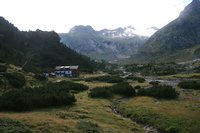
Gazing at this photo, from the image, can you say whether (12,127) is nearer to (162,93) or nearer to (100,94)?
(100,94)

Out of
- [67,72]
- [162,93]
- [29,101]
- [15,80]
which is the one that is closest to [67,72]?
[67,72]

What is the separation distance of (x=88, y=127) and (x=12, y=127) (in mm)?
→ 10447

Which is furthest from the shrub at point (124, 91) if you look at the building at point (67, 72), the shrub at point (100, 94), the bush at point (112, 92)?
the building at point (67, 72)

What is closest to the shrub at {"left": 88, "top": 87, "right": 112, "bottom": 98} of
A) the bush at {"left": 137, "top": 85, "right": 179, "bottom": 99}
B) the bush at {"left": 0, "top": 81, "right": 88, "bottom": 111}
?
the bush at {"left": 137, "top": 85, "right": 179, "bottom": 99}

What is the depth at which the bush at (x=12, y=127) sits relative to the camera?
36.5 m

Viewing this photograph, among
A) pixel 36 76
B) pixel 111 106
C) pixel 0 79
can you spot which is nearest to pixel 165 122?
pixel 111 106

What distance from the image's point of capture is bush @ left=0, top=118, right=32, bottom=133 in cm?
3651

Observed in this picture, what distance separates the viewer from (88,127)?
43.6m

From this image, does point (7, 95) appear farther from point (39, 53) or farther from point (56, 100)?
point (39, 53)

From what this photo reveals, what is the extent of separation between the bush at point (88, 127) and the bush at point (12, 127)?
757 cm

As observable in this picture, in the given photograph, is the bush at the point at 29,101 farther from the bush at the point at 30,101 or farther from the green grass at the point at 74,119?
the green grass at the point at 74,119

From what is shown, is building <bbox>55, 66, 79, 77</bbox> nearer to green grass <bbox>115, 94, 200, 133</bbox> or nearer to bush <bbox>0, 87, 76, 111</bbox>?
green grass <bbox>115, 94, 200, 133</bbox>

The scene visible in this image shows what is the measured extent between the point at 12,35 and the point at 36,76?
254 ft

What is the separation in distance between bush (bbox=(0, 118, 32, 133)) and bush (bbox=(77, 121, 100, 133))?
757 centimetres
